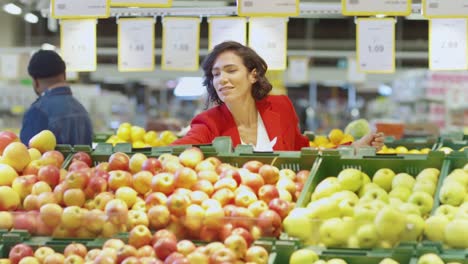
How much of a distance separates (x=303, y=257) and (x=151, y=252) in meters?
0.59

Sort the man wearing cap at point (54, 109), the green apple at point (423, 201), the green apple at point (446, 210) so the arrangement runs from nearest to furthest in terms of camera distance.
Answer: the green apple at point (446, 210)
the green apple at point (423, 201)
the man wearing cap at point (54, 109)

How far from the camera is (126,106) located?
1869 centimetres

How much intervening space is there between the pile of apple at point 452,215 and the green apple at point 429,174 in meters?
0.08

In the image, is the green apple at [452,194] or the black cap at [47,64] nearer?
the green apple at [452,194]

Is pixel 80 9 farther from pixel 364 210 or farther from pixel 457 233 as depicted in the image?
pixel 457 233

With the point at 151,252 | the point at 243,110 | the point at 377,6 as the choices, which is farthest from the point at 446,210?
the point at 377,6

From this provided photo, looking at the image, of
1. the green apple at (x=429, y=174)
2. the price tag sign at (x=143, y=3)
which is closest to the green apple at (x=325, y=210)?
the green apple at (x=429, y=174)

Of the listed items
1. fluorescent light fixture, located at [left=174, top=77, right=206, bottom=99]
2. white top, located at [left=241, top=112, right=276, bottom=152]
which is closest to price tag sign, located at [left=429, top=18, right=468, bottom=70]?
white top, located at [left=241, top=112, right=276, bottom=152]

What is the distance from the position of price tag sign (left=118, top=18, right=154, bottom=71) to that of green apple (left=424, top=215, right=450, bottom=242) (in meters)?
3.93

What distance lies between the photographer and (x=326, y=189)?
3.58 meters

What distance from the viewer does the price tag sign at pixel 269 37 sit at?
6.54m

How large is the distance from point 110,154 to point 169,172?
638 mm

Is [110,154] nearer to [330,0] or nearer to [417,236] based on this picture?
[417,236]

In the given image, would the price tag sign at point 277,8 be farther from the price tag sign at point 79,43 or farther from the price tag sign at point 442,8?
the price tag sign at point 79,43
